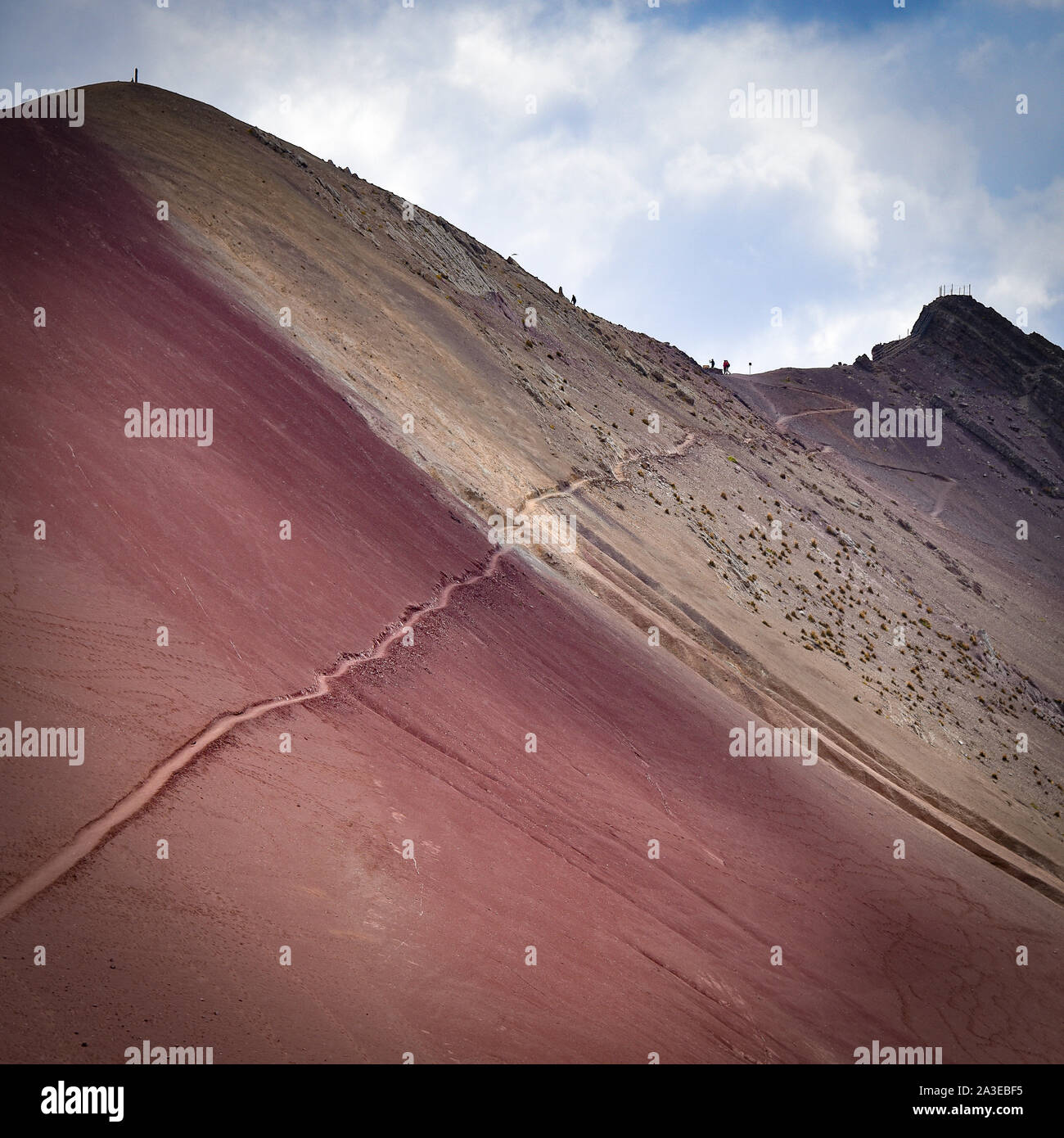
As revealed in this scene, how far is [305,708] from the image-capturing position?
12930mm

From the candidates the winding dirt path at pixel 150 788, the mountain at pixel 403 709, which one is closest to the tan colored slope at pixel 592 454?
the mountain at pixel 403 709

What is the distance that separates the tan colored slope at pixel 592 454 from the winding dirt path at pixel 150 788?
11.6 meters

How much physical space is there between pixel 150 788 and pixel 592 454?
2923cm

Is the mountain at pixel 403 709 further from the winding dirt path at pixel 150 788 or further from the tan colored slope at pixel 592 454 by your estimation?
the tan colored slope at pixel 592 454

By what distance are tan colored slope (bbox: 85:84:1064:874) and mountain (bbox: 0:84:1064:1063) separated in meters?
0.27

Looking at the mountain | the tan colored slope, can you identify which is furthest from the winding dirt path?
the tan colored slope

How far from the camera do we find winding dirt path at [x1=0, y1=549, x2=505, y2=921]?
805cm

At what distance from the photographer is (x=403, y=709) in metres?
14.8

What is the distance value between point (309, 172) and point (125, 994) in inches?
1623

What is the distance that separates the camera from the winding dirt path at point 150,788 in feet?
26.4

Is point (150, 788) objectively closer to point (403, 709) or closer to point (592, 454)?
point (403, 709)

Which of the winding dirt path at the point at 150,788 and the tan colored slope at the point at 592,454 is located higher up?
the tan colored slope at the point at 592,454

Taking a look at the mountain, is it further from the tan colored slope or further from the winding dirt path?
the tan colored slope
